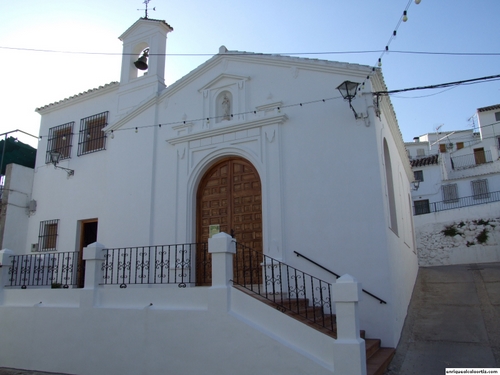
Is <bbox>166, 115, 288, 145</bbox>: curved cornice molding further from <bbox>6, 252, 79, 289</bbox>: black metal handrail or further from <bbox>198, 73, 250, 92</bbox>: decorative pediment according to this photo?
<bbox>6, 252, 79, 289</bbox>: black metal handrail

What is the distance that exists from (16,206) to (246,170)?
789 cm

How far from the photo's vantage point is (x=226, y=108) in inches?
387

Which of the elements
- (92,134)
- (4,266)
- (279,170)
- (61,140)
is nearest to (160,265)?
(279,170)

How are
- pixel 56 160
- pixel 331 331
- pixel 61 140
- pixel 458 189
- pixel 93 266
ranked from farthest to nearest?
pixel 458 189 < pixel 61 140 < pixel 56 160 < pixel 93 266 < pixel 331 331

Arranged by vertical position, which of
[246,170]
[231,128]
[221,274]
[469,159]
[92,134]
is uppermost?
[469,159]

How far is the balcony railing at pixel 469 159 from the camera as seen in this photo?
3115cm

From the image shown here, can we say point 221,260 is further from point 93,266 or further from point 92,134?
point 92,134

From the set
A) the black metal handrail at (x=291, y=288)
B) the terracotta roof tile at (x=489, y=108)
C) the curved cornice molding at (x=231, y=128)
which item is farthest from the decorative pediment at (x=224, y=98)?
the terracotta roof tile at (x=489, y=108)

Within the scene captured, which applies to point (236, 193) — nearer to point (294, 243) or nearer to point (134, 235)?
point (294, 243)

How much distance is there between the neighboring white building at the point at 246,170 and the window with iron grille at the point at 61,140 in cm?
53

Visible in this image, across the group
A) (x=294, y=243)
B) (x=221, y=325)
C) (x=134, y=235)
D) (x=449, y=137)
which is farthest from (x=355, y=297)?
(x=449, y=137)

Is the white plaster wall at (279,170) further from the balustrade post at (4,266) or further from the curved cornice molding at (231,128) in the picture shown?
the balustrade post at (4,266)

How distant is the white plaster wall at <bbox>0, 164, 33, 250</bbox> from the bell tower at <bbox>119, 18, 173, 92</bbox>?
14.6 ft

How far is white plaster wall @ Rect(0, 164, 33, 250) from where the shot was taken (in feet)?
40.9
